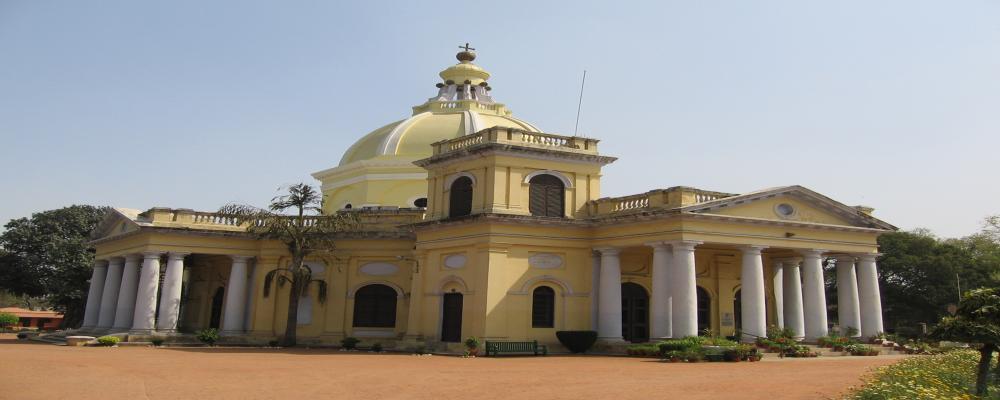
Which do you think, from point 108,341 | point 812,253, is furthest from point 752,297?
point 108,341

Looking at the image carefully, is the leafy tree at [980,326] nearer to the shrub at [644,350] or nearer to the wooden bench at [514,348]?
the shrub at [644,350]

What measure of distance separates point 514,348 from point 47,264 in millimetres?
35284

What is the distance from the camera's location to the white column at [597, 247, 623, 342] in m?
28.8

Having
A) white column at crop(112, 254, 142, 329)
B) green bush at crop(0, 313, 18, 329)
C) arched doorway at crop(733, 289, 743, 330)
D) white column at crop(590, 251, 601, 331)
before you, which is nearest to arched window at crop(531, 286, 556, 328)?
white column at crop(590, 251, 601, 331)

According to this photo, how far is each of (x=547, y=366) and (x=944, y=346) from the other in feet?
56.5

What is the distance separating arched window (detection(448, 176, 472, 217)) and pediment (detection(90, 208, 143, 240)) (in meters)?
13.7

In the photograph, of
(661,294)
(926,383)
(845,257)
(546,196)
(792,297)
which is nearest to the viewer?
(926,383)

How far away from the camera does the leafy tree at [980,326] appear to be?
12.4 metres

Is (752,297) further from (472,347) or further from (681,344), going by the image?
(472,347)

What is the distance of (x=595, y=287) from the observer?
29.9 meters

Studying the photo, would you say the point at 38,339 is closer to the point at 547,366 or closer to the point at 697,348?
the point at 547,366

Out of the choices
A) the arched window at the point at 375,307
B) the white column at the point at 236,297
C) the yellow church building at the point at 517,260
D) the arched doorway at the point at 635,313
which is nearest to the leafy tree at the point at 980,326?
the yellow church building at the point at 517,260

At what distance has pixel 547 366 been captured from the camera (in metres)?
21.8

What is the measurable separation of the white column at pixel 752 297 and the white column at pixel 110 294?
27.7 meters
